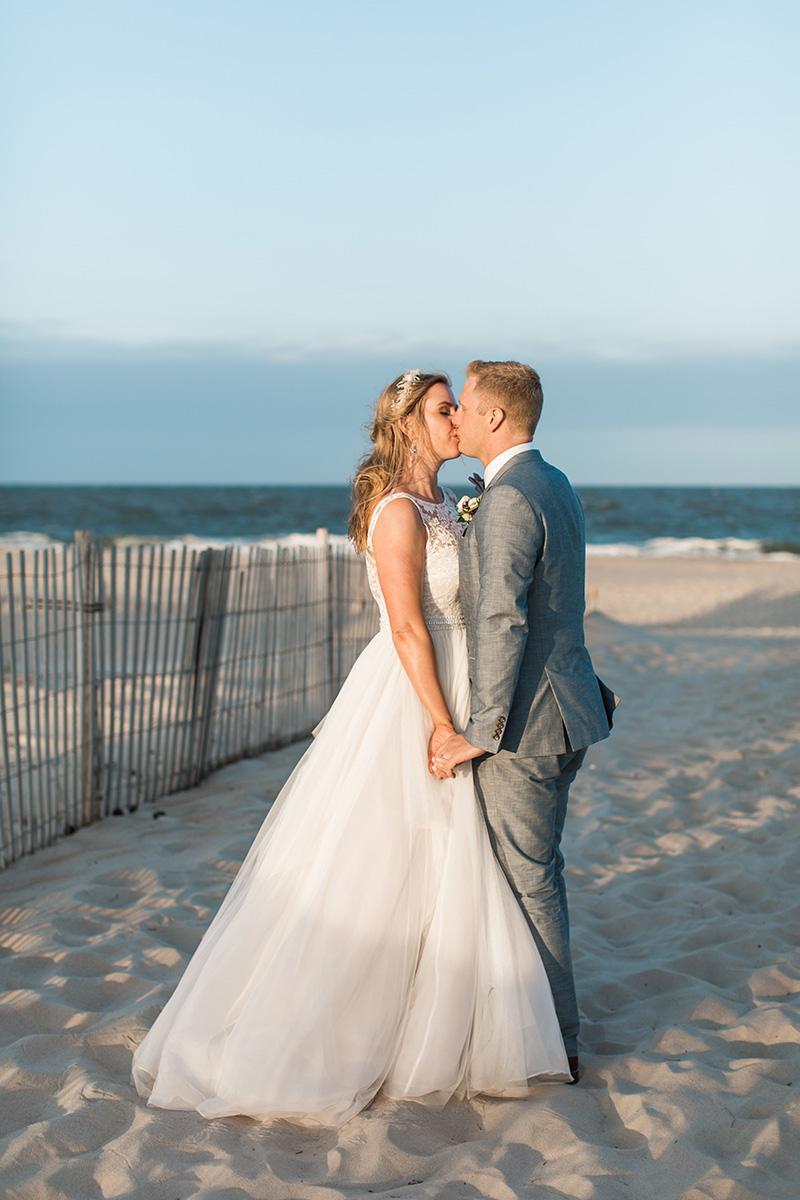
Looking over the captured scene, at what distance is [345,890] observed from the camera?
2449 millimetres

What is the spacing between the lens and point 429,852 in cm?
251

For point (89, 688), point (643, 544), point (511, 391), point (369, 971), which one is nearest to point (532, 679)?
point (511, 391)

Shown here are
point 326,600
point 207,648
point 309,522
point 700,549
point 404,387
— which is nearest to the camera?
point 404,387

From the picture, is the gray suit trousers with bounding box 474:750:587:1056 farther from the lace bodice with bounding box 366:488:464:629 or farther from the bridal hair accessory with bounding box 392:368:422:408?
the bridal hair accessory with bounding box 392:368:422:408

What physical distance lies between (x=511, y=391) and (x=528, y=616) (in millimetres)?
606

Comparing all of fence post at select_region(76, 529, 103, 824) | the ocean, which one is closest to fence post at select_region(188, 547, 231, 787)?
fence post at select_region(76, 529, 103, 824)

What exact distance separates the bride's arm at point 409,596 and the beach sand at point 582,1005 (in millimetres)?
1049

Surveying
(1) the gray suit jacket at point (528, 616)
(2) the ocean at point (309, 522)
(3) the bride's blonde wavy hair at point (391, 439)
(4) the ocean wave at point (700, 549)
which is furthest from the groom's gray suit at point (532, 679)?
(4) the ocean wave at point (700, 549)

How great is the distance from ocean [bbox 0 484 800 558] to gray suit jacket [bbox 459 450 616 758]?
23.5 meters

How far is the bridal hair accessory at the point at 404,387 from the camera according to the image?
2680 mm

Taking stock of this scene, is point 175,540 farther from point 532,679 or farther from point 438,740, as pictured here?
point 532,679

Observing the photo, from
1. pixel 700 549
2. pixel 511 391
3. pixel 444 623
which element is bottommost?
pixel 700 549

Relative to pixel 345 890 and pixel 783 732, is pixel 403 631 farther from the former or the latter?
pixel 783 732

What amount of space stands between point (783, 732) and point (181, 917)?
4748mm
